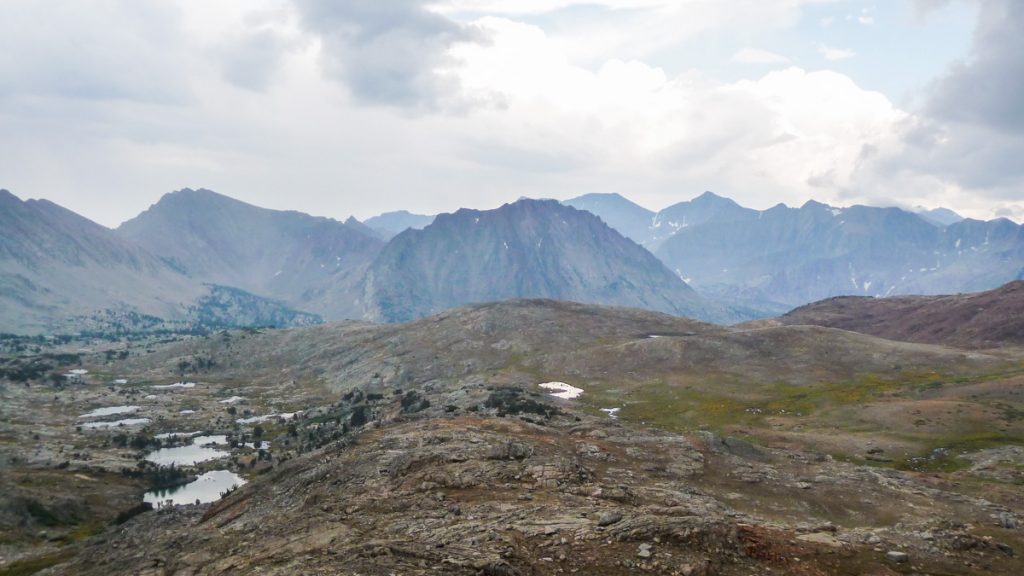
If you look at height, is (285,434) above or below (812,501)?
below

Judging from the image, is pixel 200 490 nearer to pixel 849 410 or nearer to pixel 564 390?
pixel 564 390

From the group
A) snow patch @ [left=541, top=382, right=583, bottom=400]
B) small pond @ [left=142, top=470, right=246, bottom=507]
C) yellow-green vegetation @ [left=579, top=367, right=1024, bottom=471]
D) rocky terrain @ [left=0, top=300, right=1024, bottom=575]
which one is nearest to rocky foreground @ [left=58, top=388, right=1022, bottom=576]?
rocky terrain @ [left=0, top=300, right=1024, bottom=575]

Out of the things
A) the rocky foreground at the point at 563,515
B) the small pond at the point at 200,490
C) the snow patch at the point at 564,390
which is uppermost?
the rocky foreground at the point at 563,515

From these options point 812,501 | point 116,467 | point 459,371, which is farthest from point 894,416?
point 116,467

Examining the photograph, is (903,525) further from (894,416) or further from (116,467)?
(116,467)

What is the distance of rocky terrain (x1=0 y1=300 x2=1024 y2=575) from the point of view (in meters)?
39.6

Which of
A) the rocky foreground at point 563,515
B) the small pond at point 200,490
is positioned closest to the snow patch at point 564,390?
the rocky foreground at point 563,515

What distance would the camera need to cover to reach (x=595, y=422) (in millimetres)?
98875

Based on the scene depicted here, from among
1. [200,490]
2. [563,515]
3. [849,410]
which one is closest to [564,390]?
[849,410]

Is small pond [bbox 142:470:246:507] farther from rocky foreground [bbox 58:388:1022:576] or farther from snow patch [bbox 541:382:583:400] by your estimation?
snow patch [bbox 541:382:583:400]

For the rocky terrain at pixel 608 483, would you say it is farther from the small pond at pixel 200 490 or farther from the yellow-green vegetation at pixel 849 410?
the small pond at pixel 200 490

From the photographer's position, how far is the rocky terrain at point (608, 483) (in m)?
39.6

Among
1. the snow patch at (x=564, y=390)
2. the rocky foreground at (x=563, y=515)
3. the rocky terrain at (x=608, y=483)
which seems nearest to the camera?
the rocky foreground at (x=563, y=515)

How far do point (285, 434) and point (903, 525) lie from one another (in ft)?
456
